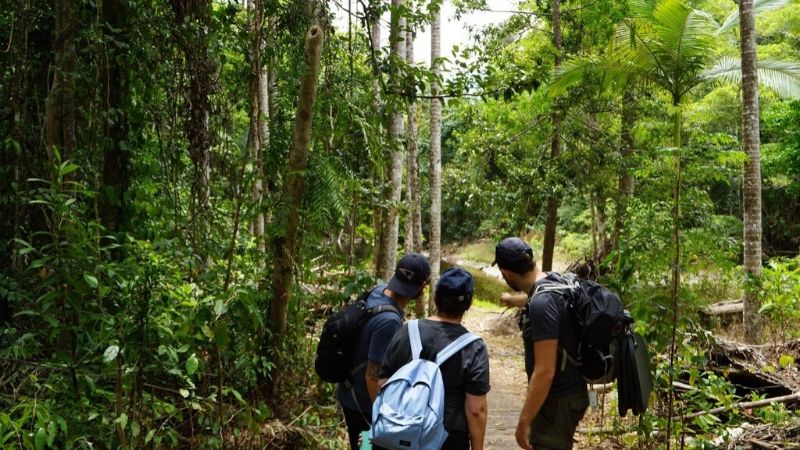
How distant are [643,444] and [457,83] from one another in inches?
136

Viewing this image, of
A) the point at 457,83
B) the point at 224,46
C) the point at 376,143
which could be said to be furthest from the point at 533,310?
the point at 224,46

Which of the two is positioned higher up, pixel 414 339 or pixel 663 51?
pixel 663 51

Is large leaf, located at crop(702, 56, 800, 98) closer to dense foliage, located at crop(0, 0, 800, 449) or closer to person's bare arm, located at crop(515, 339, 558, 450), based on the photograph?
dense foliage, located at crop(0, 0, 800, 449)

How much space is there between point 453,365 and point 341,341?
2.82 ft

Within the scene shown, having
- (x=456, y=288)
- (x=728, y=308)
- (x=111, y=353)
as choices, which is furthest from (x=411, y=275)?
(x=728, y=308)

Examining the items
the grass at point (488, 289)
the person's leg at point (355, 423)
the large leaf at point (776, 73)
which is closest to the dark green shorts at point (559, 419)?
the person's leg at point (355, 423)

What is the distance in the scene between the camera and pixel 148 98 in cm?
481

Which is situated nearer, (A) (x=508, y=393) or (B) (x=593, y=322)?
(B) (x=593, y=322)

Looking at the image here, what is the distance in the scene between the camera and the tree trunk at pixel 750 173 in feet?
26.4

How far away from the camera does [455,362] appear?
2.80 metres

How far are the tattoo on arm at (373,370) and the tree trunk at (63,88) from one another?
2.41m

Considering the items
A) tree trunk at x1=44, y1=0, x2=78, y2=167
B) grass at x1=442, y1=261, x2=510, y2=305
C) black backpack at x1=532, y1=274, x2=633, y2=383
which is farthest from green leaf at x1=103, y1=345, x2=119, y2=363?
grass at x1=442, y1=261, x2=510, y2=305

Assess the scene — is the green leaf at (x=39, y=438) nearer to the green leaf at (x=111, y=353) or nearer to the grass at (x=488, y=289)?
the green leaf at (x=111, y=353)

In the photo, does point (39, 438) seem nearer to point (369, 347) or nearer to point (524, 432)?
point (369, 347)
